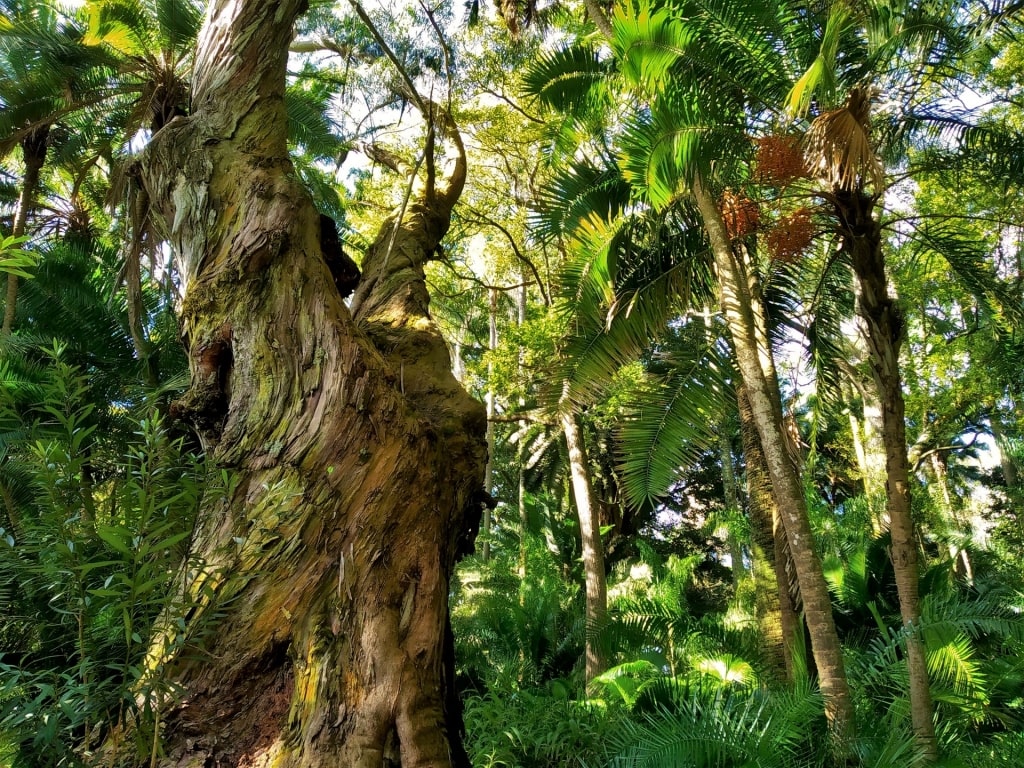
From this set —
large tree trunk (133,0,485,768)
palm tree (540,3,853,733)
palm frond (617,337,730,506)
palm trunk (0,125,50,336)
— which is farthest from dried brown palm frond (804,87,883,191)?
palm trunk (0,125,50,336)

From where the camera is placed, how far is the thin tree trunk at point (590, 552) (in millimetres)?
8641

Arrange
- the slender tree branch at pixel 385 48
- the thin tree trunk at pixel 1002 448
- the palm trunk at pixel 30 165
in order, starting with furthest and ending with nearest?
the thin tree trunk at pixel 1002 448 → the palm trunk at pixel 30 165 → the slender tree branch at pixel 385 48

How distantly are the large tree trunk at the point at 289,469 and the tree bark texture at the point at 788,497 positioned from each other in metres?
3.12

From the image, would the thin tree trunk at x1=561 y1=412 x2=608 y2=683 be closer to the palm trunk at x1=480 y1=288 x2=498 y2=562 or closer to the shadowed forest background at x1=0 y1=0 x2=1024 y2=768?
the shadowed forest background at x1=0 y1=0 x2=1024 y2=768

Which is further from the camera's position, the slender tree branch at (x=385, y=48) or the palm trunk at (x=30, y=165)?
the palm trunk at (x=30, y=165)

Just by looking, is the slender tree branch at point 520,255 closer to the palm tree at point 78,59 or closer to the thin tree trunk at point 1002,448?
the palm tree at point 78,59

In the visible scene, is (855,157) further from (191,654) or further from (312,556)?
(191,654)

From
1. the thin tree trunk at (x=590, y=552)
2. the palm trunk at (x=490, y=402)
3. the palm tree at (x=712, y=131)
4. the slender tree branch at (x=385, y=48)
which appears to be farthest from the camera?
the palm trunk at (x=490, y=402)

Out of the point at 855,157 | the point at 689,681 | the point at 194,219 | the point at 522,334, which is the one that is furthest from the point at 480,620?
the point at 194,219

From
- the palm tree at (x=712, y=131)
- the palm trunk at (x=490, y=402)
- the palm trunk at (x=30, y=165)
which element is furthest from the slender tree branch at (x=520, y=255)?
the palm trunk at (x=30, y=165)

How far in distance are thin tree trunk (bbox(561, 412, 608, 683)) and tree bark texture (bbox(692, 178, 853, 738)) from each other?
3258 mm

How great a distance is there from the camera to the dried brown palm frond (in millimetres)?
4566

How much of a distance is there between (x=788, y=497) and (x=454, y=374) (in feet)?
8.77

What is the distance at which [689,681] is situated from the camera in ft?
21.4
